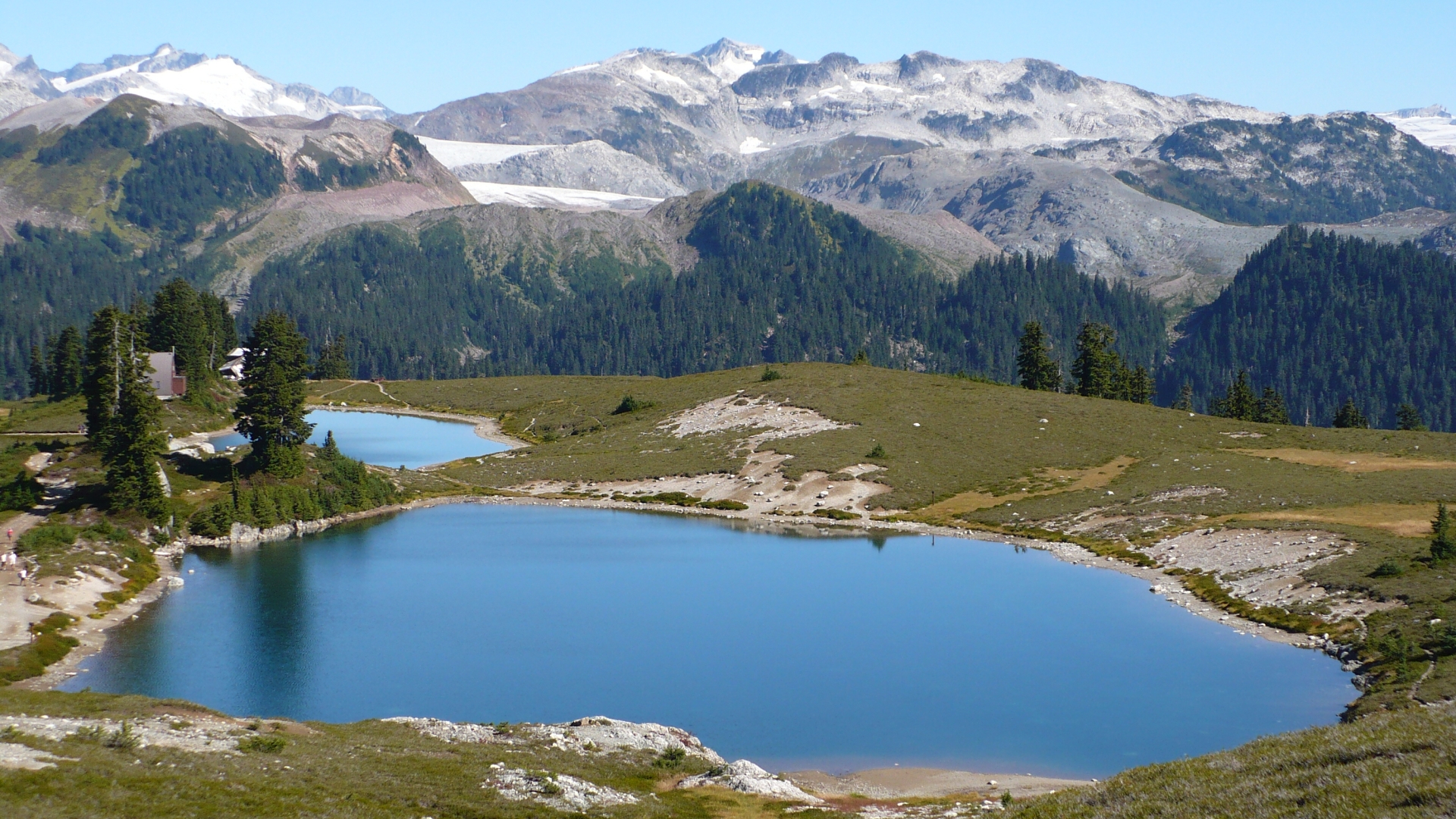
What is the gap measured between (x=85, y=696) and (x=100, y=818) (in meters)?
18.6

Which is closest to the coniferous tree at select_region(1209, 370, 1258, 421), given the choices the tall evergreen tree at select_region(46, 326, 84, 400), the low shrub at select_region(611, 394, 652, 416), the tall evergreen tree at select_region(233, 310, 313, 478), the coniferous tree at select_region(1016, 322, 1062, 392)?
the coniferous tree at select_region(1016, 322, 1062, 392)

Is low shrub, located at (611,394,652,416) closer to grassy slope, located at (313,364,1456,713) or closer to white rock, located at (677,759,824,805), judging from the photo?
grassy slope, located at (313,364,1456,713)

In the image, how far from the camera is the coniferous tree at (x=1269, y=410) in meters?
173

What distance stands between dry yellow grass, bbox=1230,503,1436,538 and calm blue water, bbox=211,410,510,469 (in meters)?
92.5

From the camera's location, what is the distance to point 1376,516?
86.8 metres

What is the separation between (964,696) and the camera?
59.3 meters

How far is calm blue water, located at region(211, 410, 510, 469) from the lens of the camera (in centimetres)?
14738

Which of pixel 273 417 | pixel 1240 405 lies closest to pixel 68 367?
pixel 273 417

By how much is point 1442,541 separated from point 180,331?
480ft

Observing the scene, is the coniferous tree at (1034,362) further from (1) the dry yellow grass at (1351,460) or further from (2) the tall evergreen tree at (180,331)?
(2) the tall evergreen tree at (180,331)

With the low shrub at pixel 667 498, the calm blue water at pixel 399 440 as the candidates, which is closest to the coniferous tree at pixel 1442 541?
the low shrub at pixel 667 498

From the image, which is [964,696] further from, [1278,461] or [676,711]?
[1278,461]

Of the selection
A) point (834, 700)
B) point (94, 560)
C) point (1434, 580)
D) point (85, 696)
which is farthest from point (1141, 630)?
point (94, 560)

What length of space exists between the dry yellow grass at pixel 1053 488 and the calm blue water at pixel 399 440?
205ft
